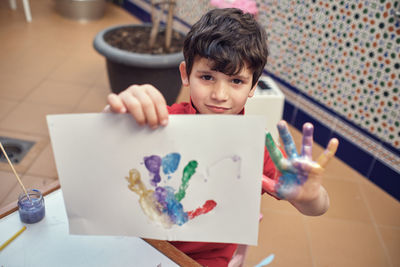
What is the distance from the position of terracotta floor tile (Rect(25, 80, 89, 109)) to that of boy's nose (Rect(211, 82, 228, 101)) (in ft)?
5.72

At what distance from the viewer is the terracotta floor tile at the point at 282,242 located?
1399mm

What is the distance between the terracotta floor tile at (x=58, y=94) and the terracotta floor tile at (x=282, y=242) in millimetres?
1517

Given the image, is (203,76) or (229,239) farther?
(203,76)

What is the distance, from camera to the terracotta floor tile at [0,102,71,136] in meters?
1.93

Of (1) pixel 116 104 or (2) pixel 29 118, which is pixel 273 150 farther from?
(2) pixel 29 118

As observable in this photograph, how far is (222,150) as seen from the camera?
0.52m

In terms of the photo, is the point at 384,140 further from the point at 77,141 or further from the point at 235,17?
the point at 77,141

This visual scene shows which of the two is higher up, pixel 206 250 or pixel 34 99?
pixel 206 250

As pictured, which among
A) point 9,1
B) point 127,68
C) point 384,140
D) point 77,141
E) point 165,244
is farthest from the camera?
point 9,1

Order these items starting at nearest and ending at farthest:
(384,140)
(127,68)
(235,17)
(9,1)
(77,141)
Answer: (77,141) → (235,17) → (384,140) → (127,68) → (9,1)

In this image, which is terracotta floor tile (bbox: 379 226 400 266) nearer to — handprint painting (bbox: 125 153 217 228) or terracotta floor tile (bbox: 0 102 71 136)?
handprint painting (bbox: 125 153 217 228)

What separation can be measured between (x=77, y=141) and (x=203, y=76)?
1.07ft

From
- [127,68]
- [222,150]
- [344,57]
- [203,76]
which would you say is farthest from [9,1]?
[222,150]

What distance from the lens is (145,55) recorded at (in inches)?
74.1
